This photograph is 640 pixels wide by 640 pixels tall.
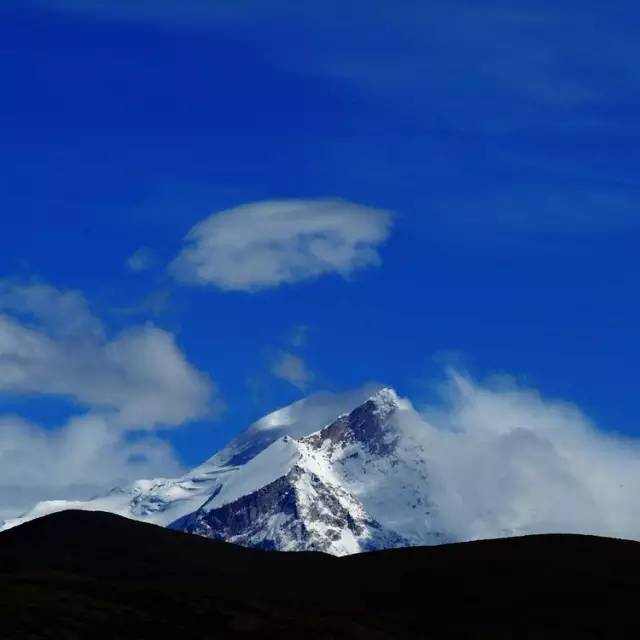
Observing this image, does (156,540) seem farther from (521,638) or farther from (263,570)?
(521,638)

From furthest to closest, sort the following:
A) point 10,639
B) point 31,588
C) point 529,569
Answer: point 529,569 < point 31,588 < point 10,639

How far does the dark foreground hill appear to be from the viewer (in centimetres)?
13038

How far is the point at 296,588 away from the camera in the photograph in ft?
535

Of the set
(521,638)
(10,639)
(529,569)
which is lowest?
(10,639)

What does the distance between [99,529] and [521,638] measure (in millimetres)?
57741

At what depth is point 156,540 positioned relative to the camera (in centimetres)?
18475

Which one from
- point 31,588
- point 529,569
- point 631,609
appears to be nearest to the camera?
point 31,588

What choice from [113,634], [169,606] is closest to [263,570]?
[169,606]

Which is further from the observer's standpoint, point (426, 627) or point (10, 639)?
point (426, 627)

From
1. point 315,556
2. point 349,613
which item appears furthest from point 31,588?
point 315,556

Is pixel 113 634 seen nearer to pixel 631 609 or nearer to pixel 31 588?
pixel 31 588

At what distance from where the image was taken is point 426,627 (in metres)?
151

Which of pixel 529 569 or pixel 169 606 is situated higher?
pixel 529 569

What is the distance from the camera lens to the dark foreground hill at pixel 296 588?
13038 centimetres
